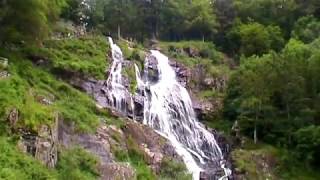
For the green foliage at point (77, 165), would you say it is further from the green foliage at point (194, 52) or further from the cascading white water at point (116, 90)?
the green foliage at point (194, 52)

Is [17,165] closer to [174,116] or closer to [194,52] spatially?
[174,116]

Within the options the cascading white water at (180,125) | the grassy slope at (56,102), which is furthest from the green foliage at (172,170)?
the cascading white water at (180,125)

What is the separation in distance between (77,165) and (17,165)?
392 centimetres

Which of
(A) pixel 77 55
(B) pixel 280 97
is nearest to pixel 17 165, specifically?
(A) pixel 77 55

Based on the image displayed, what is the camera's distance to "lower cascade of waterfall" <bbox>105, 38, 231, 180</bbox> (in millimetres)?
29500

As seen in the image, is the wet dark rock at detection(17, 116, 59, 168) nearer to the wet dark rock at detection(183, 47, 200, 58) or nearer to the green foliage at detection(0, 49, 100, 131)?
the green foliage at detection(0, 49, 100, 131)

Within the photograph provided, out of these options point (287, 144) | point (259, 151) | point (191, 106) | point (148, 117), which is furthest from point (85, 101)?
point (287, 144)

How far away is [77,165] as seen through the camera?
22594 mm

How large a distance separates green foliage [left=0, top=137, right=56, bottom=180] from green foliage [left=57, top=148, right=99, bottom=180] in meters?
1.27

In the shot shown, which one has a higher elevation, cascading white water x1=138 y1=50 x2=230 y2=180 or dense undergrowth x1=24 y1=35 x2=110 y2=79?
dense undergrowth x1=24 y1=35 x2=110 y2=79

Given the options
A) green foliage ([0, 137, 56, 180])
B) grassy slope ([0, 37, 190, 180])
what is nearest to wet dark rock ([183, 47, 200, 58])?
grassy slope ([0, 37, 190, 180])

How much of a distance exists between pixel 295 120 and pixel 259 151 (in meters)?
3.20

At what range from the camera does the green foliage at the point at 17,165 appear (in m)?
18.5

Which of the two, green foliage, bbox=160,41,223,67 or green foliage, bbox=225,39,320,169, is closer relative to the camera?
green foliage, bbox=225,39,320,169
